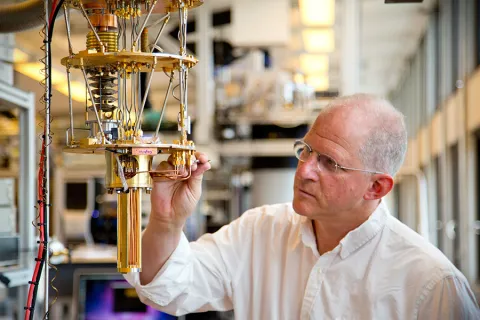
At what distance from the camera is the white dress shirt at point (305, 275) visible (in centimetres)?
141

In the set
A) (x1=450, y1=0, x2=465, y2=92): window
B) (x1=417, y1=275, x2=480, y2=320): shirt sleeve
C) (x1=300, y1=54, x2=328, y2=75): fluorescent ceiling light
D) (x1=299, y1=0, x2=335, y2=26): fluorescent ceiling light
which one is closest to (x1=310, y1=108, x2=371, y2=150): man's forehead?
(x1=417, y1=275, x2=480, y2=320): shirt sleeve

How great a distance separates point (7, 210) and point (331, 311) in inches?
47.6

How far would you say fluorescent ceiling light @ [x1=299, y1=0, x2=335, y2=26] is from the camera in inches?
202

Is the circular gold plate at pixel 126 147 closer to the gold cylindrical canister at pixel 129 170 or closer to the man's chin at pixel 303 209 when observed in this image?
the gold cylindrical canister at pixel 129 170

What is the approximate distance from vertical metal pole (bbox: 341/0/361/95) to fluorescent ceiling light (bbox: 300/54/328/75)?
1515 mm

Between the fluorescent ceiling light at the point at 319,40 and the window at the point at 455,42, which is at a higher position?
the window at the point at 455,42

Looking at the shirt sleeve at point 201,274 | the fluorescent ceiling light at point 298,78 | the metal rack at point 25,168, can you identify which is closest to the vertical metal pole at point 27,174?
the metal rack at point 25,168

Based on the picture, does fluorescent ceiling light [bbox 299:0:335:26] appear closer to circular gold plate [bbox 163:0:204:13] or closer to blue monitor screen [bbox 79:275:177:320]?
blue monitor screen [bbox 79:275:177:320]

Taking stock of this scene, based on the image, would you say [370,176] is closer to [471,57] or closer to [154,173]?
[154,173]

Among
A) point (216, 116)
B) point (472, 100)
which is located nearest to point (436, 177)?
point (472, 100)

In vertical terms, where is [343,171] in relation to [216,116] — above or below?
below

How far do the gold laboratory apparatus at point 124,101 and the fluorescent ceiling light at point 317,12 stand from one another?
4.25 m

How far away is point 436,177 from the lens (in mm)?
11305

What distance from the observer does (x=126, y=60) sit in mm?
936
